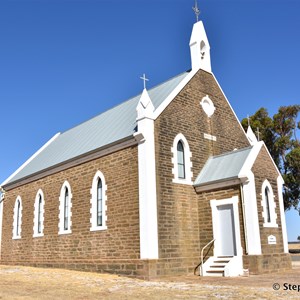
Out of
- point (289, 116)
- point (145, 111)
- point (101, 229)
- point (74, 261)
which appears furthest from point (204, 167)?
point (289, 116)

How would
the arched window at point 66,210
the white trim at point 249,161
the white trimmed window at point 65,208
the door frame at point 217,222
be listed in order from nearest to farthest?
1. the door frame at point 217,222
2. the white trim at point 249,161
3. the white trimmed window at point 65,208
4. the arched window at point 66,210

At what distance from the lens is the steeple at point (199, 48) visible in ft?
75.1

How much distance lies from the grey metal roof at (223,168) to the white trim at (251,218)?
0.80 metres

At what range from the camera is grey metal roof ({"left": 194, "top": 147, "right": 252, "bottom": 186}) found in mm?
18834

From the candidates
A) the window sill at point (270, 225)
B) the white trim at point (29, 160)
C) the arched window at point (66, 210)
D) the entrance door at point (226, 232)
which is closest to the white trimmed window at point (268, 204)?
the window sill at point (270, 225)

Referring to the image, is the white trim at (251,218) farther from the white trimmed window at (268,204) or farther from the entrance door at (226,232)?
the white trimmed window at (268,204)

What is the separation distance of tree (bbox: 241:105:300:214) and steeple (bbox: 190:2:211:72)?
20477 millimetres

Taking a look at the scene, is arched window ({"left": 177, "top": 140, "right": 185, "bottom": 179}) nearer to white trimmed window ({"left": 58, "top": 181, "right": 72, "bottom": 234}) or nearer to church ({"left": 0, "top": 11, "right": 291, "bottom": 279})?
church ({"left": 0, "top": 11, "right": 291, "bottom": 279})

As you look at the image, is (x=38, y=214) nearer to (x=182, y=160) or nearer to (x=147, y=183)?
(x=182, y=160)

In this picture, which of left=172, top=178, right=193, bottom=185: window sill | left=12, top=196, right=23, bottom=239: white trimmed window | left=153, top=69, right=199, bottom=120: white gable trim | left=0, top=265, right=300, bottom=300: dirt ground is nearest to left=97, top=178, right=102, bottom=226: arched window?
left=172, top=178, right=193, bottom=185: window sill

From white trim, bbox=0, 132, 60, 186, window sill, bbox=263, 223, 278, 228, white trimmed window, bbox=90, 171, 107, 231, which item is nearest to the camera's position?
window sill, bbox=263, 223, 278, 228

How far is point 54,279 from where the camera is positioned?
53.0ft

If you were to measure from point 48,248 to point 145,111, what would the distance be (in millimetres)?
11383

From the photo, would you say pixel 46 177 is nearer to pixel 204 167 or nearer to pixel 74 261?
pixel 74 261
